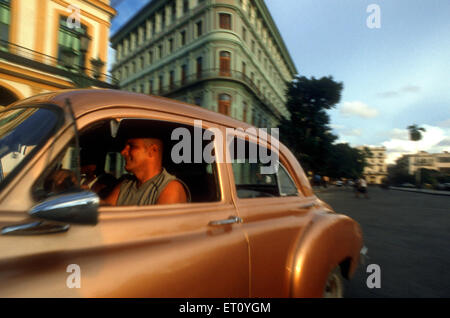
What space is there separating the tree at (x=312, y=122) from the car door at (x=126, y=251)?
23.6 meters

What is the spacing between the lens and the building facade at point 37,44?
10.6 m

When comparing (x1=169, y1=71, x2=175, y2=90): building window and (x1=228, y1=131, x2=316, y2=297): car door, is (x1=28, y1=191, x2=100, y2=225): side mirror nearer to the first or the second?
(x1=228, y1=131, x2=316, y2=297): car door

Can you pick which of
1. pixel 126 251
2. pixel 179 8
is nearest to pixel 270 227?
pixel 126 251

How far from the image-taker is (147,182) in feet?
5.57

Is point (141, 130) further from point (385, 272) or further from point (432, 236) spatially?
point (432, 236)

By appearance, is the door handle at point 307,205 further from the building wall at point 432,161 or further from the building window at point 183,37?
the building wall at point 432,161

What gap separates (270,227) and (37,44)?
571 inches

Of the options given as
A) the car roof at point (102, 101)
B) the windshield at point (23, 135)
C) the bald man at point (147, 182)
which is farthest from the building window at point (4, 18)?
the windshield at point (23, 135)

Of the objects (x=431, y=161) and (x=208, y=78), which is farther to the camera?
(x=431, y=161)

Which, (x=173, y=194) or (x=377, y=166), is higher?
(x=377, y=166)

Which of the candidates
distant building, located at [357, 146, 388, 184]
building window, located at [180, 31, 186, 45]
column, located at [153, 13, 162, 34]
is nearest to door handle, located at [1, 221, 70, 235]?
building window, located at [180, 31, 186, 45]

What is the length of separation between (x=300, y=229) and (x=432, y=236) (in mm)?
6535

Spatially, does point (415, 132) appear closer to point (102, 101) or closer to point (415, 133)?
point (415, 133)
